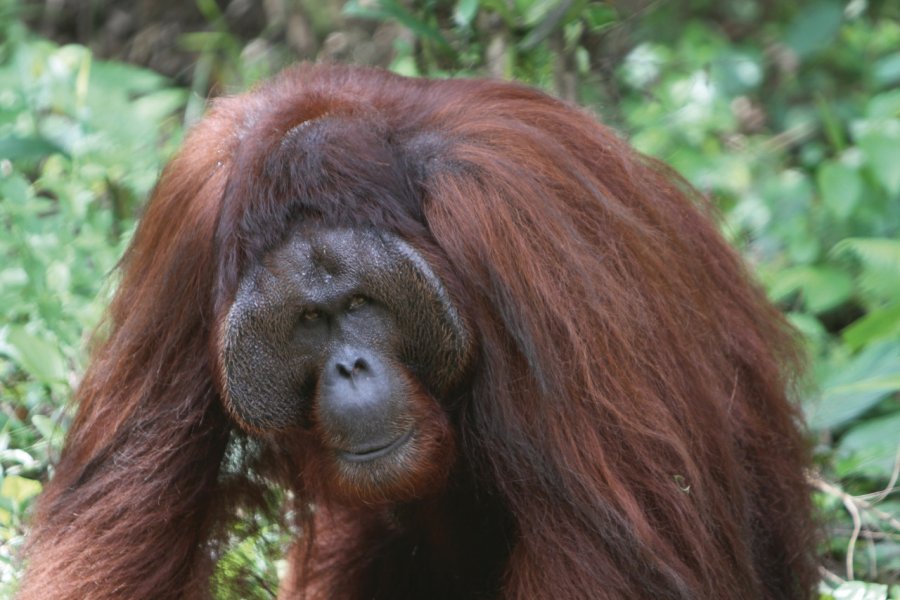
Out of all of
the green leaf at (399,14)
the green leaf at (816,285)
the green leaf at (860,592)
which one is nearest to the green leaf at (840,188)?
the green leaf at (816,285)

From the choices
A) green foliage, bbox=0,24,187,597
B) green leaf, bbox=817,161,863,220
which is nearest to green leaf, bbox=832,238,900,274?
green leaf, bbox=817,161,863,220

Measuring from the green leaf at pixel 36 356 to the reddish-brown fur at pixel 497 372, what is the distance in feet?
1.28

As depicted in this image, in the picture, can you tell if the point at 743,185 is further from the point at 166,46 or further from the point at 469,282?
the point at 166,46

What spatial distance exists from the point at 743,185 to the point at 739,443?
6.56 feet

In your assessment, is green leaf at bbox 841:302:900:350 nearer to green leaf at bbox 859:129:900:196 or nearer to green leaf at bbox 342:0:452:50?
green leaf at bbox 859:129:900:196

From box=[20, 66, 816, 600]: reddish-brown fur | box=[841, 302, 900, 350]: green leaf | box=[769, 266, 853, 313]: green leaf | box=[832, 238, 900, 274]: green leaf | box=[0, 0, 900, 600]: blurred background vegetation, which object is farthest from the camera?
box=[769, 266, 853, 313]: green leaf

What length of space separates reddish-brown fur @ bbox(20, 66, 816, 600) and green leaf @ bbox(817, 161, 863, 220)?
3.43 feet

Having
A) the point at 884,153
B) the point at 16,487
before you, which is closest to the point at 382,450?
the point at 16,487

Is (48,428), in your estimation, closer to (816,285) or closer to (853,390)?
(853,390)

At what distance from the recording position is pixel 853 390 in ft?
12.3

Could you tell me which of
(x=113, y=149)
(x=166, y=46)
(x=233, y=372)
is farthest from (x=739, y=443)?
(x=166, y=46)

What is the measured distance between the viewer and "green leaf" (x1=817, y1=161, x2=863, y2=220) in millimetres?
4176

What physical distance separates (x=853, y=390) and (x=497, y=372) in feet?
4.96

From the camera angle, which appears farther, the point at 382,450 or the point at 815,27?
the point at 815,27
